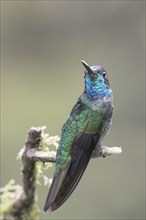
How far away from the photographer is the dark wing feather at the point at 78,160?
4.45 meters

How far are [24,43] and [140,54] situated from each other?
5.72ft

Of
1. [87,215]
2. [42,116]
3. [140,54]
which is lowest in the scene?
[87,215]

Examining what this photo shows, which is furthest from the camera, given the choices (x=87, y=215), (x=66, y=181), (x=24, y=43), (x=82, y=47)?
(x=24, y=43)

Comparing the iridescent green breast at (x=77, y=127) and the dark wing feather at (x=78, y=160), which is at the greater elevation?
the iridescent green breast at (x=77, y=127)

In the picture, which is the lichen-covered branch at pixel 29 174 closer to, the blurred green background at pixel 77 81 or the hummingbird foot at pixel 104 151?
the hummingbird foot at pixel 104 151

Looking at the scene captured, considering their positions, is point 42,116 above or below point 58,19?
below

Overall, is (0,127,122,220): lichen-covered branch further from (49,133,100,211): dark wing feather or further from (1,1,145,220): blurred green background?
(1,1,145,220): blurred green background

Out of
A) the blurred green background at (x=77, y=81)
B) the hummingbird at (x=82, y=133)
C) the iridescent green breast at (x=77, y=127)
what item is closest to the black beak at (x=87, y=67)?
Answer: the hummingbird at (x=82, y=133)

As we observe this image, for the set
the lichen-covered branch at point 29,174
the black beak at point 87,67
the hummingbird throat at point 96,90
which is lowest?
the lichen-covered branch at point 29,174

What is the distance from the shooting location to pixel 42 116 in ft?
33.0

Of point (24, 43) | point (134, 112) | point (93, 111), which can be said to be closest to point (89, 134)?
point (93, 111)

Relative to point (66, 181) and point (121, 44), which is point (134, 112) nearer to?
point (121, 44)

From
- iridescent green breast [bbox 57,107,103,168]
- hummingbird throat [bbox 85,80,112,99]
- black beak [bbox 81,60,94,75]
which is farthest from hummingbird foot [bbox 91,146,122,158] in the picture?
black beak [bbox 81,60,94,75]

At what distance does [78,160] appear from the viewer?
4.55 metres
